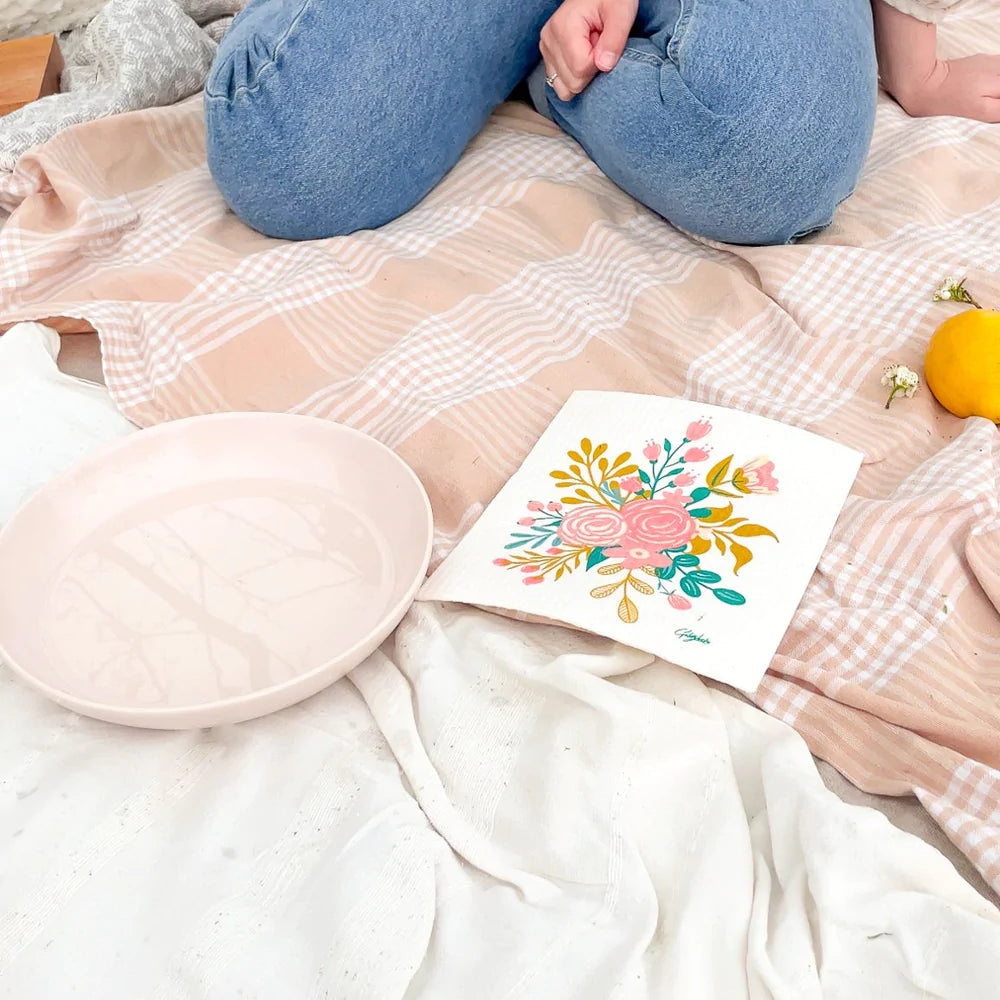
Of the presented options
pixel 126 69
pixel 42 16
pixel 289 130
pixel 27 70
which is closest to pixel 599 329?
pixel 289 130

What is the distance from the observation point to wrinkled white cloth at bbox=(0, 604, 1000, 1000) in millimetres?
497

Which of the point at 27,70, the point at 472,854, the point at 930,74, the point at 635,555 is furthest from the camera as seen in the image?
the point at 27,70

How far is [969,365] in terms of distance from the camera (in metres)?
0.78

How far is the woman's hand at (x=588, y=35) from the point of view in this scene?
94cm

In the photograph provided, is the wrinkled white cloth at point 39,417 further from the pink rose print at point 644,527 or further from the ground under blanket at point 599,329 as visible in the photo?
the pink rose print at point 644,527

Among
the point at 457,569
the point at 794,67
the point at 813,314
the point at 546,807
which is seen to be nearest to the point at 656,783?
the point at 546,807

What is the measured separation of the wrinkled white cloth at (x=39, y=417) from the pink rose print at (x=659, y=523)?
16.5 inches

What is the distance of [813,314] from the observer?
2.92ft

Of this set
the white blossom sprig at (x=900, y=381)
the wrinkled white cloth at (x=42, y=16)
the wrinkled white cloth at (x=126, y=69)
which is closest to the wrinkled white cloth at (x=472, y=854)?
the white blossom sprig at (x=900, y=381)

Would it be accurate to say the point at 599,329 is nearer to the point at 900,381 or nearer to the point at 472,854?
the point at 900,381

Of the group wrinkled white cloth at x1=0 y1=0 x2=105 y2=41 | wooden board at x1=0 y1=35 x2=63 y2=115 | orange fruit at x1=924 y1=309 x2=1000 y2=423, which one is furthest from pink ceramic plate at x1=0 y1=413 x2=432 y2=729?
wrinkled white cloth at x1=0 y1=0 x2=105 y2=41

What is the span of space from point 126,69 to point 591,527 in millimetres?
843

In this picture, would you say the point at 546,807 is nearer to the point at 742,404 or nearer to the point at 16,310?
the point at 742,404

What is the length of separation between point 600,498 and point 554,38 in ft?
1.61
